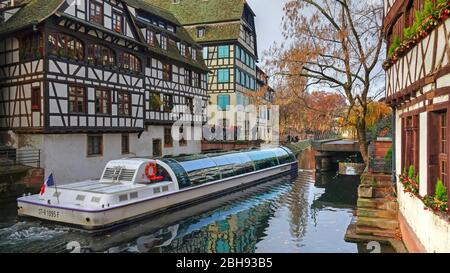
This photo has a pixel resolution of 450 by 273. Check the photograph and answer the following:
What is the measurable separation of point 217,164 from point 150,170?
17.2ft

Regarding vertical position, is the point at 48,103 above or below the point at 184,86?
below

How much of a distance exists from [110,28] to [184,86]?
34.7ft

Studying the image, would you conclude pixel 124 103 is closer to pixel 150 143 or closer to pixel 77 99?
pixel 77 99

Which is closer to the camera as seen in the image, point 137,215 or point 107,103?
point 137,215

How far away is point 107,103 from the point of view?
21.7 metres

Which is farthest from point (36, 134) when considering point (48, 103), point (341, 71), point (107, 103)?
point (341, 71)

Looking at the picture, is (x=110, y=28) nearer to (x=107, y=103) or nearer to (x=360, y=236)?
(x=107, y=103)

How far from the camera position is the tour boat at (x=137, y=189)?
43.5 ft

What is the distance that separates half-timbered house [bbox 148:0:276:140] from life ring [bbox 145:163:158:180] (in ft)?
75.6

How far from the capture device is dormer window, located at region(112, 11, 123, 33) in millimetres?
21658

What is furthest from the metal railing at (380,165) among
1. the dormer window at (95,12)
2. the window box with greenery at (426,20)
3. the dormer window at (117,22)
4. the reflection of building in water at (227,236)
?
the dormer window at (117,22)

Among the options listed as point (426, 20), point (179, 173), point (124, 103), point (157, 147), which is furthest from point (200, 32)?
point (426, 20)

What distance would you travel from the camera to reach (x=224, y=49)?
3972cm

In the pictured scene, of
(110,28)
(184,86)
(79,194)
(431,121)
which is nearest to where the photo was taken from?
(431,121)
